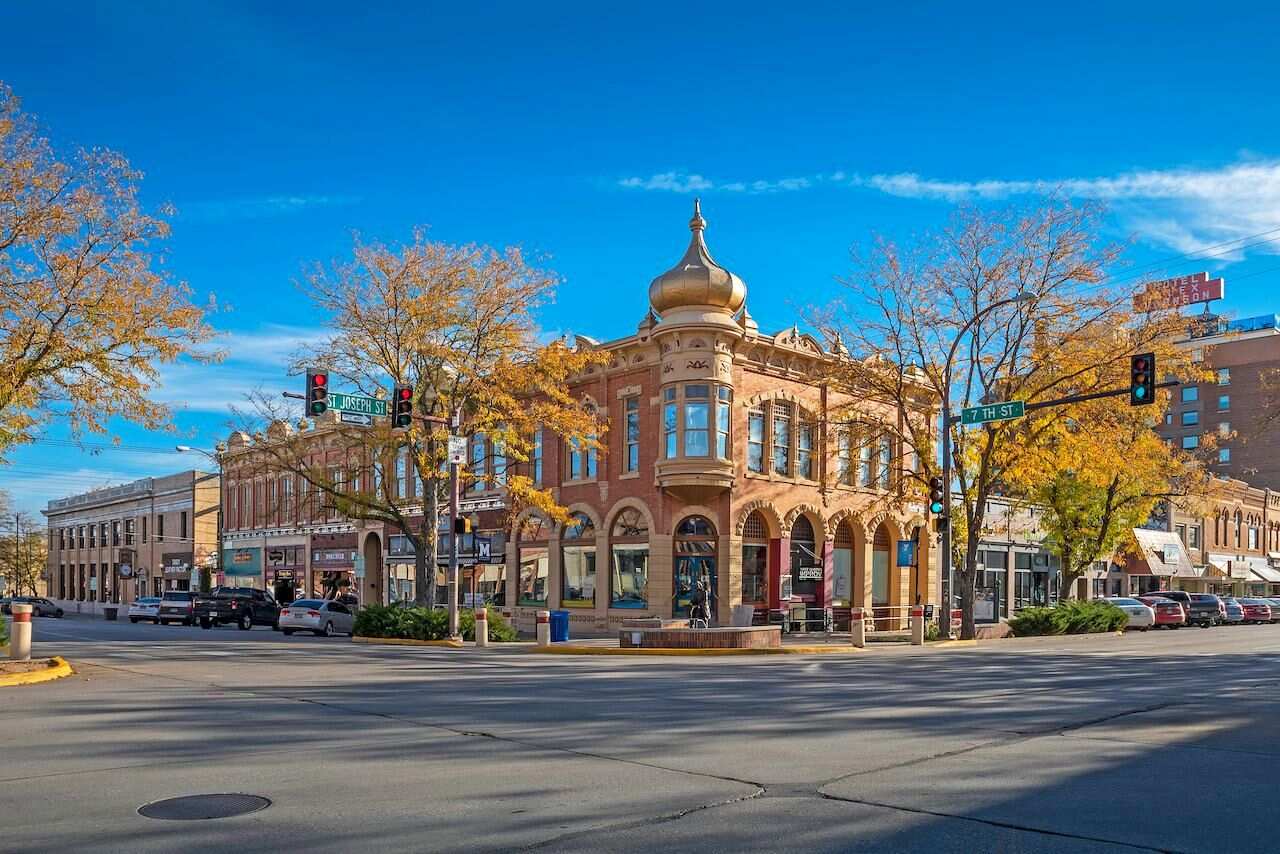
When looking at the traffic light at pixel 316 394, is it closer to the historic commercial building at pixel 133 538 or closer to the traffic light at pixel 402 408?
the traffic light at pixel 402 408

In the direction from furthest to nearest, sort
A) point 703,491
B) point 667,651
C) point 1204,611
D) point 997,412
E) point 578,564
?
point 1204,611 → point 578,564 → point 703,491 → point 997,412 → point 667,651

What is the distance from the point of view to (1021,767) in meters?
9.73

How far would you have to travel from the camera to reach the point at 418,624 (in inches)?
1291

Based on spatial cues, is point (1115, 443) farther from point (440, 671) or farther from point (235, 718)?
point (235, 718)

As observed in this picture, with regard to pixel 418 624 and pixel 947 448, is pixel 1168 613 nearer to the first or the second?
pixel 947 448

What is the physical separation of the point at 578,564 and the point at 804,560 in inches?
329

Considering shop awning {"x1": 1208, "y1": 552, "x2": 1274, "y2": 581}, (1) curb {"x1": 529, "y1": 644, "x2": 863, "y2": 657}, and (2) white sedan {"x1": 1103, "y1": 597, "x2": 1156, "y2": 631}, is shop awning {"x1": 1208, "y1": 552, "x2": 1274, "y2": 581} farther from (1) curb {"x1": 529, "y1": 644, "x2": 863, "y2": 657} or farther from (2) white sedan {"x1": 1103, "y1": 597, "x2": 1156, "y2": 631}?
(1) curb {"x1": 529, "y1": 644, "x2": 863, "y2": 657}

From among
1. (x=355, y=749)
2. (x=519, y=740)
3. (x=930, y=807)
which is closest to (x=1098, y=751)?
(x=930, y=807)

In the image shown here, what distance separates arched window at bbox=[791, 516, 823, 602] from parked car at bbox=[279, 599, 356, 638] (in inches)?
625

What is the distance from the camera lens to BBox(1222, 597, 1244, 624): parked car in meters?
55.2

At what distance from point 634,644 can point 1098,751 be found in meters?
19.1

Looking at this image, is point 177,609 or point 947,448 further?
point 177,609

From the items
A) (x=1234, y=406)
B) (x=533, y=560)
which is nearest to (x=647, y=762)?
(x=533, y=560)

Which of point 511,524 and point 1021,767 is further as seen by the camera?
point 511,524
